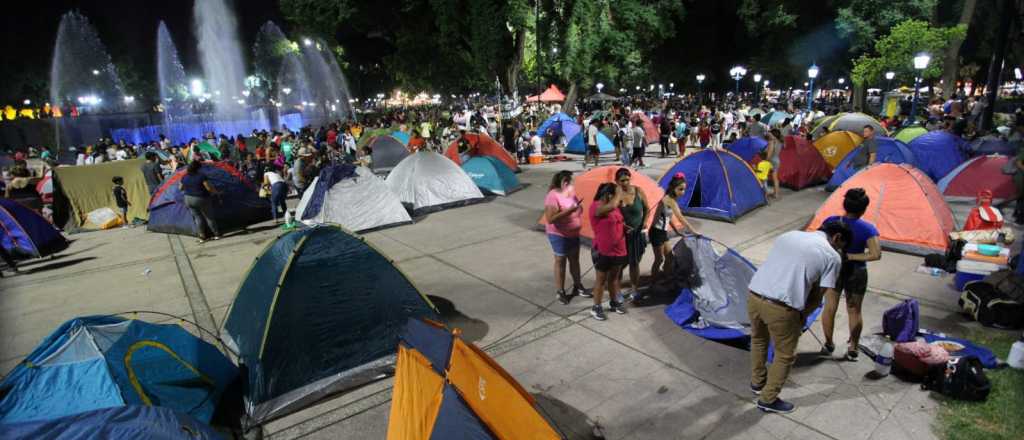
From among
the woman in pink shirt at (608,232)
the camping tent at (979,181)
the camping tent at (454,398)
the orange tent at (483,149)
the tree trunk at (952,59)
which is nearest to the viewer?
the camping tent at (454,398)

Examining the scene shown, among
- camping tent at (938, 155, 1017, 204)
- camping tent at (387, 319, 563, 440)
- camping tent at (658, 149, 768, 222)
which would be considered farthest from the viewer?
camping tent at (938, 155, 1017, 204)

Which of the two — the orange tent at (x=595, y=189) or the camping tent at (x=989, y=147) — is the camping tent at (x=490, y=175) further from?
the camping tent at (x=989, y=147)

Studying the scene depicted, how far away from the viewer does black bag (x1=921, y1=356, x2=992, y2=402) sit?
4.29 metres

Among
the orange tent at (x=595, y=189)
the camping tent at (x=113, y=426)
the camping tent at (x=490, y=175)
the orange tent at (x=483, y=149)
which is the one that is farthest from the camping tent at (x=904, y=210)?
the orange tent at (x=483, y=149)

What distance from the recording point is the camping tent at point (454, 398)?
9.06 ft

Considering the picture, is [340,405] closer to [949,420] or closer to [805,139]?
[949,420]

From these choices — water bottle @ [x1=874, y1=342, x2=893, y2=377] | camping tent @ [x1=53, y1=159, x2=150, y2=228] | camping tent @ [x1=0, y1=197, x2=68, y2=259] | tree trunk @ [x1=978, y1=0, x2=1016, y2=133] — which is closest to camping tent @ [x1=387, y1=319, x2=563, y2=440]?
water bottle @ [x1=874, y1=342, x2=893, y2=377]

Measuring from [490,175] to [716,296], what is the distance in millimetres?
8830

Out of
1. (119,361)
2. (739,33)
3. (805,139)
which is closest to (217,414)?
(119,361)

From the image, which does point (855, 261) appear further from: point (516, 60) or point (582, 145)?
point (516, 60)

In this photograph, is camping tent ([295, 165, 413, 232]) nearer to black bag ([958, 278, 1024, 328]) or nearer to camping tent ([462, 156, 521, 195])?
camping tent ([462, 156, 521, 195])

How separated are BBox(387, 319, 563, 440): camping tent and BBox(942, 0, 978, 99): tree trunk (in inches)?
1309

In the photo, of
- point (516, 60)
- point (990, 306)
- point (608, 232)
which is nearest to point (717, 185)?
point (990, 306)

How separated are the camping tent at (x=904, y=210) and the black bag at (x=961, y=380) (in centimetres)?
422
